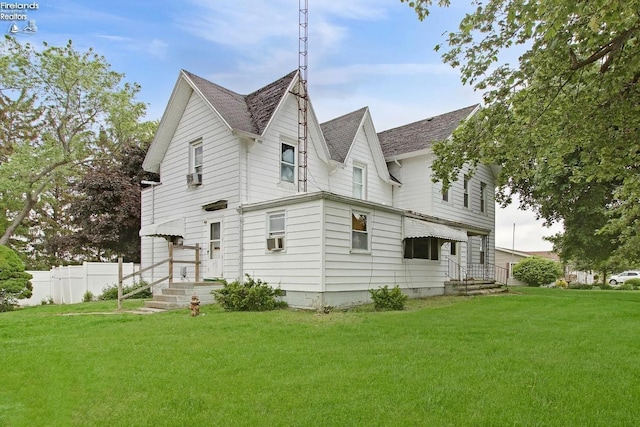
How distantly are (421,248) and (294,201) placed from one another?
6.08m

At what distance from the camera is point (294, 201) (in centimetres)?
1234

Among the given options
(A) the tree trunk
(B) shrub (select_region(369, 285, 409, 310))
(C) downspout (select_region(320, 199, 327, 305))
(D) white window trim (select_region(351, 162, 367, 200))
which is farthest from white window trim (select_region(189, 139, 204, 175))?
(A) the tree trunk

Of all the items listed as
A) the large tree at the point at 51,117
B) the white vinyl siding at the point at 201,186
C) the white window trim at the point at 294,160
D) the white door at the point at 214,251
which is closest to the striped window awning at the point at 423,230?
the white window trim at the point at 294,160

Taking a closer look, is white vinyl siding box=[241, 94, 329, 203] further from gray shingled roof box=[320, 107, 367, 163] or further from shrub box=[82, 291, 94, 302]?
shrub box=[82, 291, 94, 302]

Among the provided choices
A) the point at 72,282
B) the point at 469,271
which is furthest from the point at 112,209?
the point at 469,271

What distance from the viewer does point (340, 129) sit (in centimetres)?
1903

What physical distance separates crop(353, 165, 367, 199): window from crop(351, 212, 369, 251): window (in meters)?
5.13

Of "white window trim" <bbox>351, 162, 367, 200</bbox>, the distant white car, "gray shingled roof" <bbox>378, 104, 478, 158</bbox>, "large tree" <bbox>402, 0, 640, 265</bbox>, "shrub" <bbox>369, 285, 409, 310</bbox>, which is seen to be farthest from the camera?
the distant white car

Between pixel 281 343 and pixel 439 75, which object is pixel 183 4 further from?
pixel 281 343

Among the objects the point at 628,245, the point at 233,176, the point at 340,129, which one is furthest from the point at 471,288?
the point at 233,176

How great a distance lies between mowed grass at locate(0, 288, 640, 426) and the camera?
413cm

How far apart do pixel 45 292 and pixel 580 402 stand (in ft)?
67.5

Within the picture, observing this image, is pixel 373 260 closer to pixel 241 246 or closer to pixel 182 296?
pixel 241 246

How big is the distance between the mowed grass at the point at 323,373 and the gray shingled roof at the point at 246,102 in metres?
7.43
